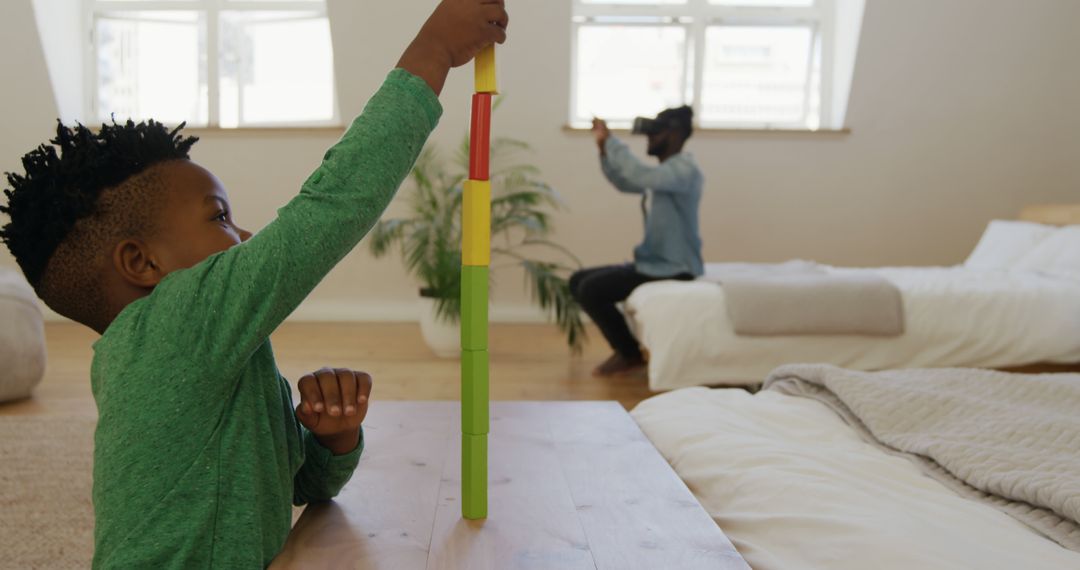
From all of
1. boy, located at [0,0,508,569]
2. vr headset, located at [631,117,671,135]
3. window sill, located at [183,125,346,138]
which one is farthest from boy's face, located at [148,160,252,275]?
window sill, located at [183,125,346,138]

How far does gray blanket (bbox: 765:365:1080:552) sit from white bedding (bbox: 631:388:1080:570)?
0.03 m

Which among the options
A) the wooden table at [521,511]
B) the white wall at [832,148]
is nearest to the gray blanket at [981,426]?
the wooden table at [521,511]

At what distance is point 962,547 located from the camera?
86 centimetres

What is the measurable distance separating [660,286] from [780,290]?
1.38 ft

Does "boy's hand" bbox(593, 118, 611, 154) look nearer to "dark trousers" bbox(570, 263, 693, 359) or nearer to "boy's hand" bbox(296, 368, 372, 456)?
"dark trousers" bbox(570, 263, 693, 359)

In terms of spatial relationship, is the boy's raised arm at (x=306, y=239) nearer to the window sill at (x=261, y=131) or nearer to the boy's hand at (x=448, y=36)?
the boy's hand at (x=448, y=36)

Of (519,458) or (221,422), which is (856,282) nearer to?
(519,458)

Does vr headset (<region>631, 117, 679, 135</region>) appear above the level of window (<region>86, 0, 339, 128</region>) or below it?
below

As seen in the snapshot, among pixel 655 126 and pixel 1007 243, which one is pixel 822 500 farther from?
pixel 1007 243

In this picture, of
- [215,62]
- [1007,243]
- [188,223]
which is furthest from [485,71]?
[215,62]

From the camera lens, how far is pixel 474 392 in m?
0.87

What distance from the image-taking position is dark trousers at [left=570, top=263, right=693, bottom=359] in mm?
3396

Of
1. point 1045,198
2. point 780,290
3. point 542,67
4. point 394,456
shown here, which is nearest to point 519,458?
point 394,456

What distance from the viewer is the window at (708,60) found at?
4777 millimetres
